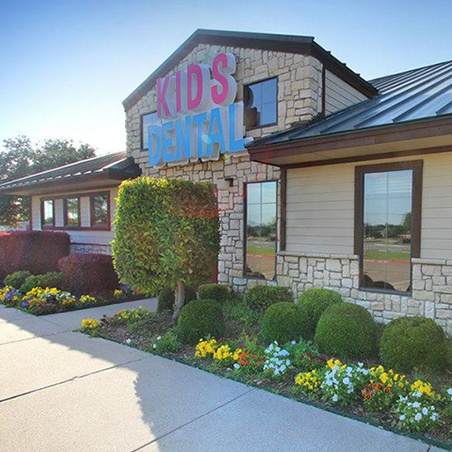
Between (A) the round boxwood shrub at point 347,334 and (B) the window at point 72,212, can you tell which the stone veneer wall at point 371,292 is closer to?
(A) the round boxwood shrub at point 347,334

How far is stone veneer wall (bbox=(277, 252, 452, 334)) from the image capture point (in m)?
5.34

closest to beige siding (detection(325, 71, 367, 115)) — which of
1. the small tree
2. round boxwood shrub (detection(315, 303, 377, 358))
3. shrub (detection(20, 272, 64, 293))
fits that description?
the small tree

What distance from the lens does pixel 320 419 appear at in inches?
126

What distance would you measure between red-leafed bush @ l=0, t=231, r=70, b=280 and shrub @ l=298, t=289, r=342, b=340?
28.1 feet

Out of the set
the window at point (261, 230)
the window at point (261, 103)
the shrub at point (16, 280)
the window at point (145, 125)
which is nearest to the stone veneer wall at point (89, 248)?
the shrub at point (16, 280)

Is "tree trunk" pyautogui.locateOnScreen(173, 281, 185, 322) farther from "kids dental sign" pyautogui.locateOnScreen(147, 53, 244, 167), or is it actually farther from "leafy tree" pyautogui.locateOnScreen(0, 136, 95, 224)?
"leafy tree" pyautogui.locateOnScreen(0, 136, 95, 224)

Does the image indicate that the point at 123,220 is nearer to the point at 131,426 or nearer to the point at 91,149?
the point at 131,426

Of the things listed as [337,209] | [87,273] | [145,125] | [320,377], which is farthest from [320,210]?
[145,125]

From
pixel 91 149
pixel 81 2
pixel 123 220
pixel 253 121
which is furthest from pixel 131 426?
pixel 91 149

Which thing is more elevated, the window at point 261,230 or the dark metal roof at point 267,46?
the dark metal roof at point 267,46

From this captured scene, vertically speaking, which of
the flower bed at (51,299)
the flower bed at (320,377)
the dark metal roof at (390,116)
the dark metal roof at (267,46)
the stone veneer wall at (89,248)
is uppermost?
the dark metal roof at (267,46)

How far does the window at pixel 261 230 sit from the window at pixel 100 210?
5355mm

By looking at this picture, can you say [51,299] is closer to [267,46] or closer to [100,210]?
[100,210]

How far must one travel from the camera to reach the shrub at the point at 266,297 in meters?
6.61
